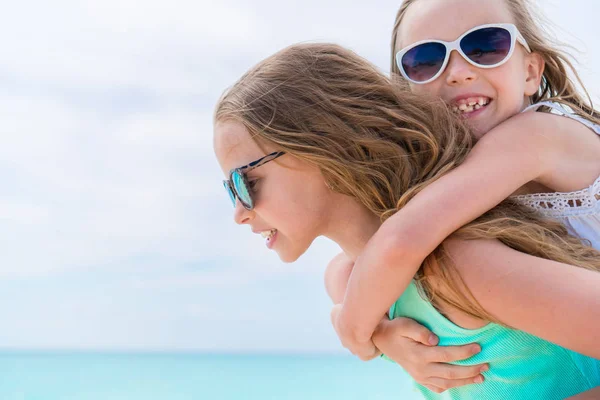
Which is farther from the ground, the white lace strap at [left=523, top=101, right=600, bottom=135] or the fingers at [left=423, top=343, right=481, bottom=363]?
the white lace strap at [left=523, top=101, right=600, bottom=135]

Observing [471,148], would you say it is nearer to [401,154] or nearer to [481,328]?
[401,154]

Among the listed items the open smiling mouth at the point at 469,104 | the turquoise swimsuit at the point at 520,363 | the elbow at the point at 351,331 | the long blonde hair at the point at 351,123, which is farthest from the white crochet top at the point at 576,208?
the elbow at the point at 351,331

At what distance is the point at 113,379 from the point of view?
23.1 metres

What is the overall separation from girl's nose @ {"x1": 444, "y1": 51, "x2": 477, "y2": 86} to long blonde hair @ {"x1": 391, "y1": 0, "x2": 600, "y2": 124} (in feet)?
1.02

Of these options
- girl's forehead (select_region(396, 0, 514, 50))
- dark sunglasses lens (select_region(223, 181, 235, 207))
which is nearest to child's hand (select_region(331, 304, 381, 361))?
dark sunglasses lens (select_region(223, 181, 235, 207))

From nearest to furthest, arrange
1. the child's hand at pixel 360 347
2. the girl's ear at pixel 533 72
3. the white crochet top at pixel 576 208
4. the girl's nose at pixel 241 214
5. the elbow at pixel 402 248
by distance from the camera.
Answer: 1. the elbow at pixel 402 248
2. the child's hand at pixel 360 347
3. the white crochet top at pixel 576 208
4. the girl's nose at pixel 241 214
5. the girl's ear at pixel 533 72

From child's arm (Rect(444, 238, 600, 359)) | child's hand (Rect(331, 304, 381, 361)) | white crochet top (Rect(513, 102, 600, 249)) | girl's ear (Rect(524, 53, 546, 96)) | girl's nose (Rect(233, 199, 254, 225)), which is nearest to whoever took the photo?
child's arm (Rect(444, 238, 600, 359))

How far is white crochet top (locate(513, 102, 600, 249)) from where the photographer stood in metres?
2.73

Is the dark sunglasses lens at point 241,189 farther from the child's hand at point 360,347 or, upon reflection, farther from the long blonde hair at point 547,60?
the long blonde hair at point 547,60

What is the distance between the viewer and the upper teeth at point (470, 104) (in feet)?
9.86

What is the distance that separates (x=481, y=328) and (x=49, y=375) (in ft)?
76.7

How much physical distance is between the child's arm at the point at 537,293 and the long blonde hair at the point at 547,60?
134 centimetres

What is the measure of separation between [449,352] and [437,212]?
515mm

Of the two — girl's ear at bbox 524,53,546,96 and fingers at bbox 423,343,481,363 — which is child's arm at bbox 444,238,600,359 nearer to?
fingers at bbox 423,343,481,363
